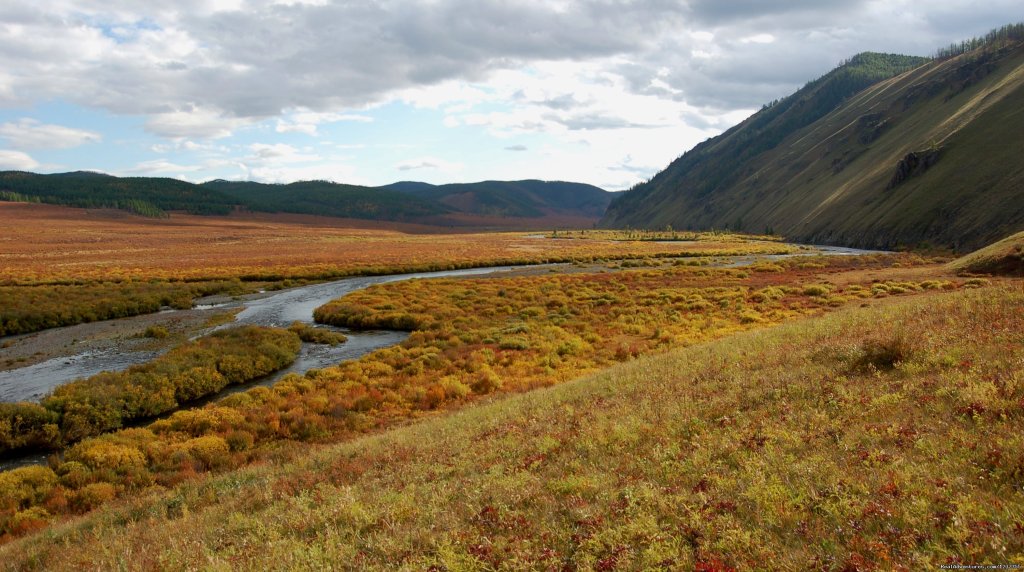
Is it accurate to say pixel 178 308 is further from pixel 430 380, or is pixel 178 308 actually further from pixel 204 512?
pixel 204 512

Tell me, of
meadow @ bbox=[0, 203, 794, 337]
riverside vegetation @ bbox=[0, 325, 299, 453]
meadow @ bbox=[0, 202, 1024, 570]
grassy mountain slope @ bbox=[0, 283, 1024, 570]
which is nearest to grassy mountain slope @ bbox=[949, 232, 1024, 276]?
meadow @ bbox=[0, 202, 1024, 570]

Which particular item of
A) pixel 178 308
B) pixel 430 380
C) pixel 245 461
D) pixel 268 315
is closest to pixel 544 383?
pixel 430 380

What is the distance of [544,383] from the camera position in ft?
75.5

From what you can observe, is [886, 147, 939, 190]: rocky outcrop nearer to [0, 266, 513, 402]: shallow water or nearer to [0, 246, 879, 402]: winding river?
[0, 246, 879, 402]: winding river

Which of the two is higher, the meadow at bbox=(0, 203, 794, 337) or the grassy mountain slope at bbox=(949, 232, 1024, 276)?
the grassy mountain slope at bbox=(949, 232, 1024, 276)

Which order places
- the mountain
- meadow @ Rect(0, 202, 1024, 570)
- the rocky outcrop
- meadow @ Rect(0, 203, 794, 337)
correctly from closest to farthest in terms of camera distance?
meadow @ Rect(0, 202, 1024, 570), meadow @ Rect(0, 203, 794, 337), the mountain, the rocky outcrop

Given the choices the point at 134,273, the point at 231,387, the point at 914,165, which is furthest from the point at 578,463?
the point at 914,165

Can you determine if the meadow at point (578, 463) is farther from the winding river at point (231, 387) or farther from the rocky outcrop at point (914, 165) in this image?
the rocky outcrop at point (914, 165)

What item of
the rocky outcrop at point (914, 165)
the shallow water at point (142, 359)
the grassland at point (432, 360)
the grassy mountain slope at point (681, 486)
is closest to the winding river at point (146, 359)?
the shallow water at point (142, 359)

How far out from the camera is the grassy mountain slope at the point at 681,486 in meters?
6.15

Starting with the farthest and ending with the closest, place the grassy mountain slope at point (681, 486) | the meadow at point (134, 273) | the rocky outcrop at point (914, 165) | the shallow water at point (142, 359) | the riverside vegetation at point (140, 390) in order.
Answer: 1. the rocky outcrop at point (914, 165)
2. the meadow at point (134, 273)
3. the shallow water at point (142, 359)
4. the riverside vegetation at point (140, 390)
5. the grassy mountain slope at point (681, 486)

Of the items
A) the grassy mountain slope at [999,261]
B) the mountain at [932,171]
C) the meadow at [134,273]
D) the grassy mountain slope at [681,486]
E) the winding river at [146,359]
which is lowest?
the winding river at [146,359]

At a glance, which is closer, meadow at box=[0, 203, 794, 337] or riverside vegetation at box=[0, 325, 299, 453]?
riverside vegetation at box=[0, 325, 299, 453]

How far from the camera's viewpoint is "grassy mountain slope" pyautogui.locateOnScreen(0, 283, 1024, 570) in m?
6.15
